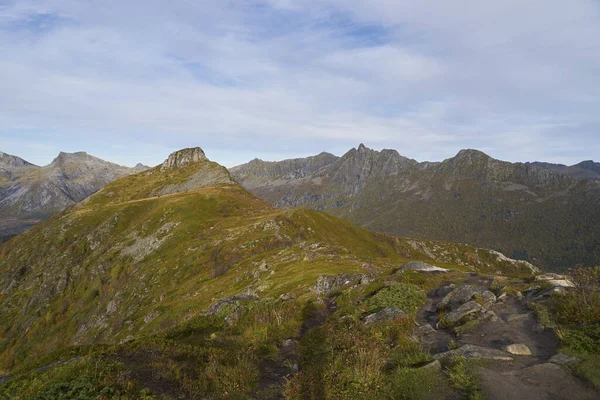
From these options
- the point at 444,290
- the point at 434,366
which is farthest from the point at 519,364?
the point at 444,290

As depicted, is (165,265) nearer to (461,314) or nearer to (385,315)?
(385,315)

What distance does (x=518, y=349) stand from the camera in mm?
13055

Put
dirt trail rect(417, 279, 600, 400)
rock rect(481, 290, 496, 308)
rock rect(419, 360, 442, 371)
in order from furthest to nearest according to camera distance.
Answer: rock rect(481, 290, 496, 308) → rock rect(419, 360, 442, 371) → dirt trail rect(417, 279, 600, 400)

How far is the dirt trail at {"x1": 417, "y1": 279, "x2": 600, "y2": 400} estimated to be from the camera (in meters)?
9.97

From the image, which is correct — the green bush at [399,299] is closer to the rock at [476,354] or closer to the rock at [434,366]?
the rock at [476,354]

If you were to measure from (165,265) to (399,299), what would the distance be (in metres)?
74.5

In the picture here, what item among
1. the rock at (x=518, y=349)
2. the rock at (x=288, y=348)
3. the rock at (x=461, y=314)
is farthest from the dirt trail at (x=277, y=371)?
the rock at (x=518, y=349)

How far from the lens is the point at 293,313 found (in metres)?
22.3

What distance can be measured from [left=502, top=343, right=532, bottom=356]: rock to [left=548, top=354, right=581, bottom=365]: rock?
1031 millimetres

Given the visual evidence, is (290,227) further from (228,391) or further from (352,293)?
(228,391)

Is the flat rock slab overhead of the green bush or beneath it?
overhead

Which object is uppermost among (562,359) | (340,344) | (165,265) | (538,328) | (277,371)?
(562,359)

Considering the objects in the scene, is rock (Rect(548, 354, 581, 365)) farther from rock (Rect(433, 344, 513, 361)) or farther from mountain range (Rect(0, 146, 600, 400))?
rock (Rect(433, 344, 513, 361))

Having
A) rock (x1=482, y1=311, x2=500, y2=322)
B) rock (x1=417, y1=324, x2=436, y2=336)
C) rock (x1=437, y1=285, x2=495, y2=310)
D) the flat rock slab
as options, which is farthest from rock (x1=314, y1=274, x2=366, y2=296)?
the flat rock slab
